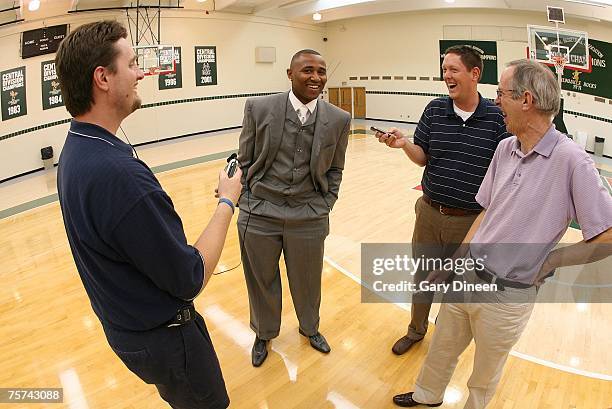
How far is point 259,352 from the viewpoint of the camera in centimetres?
299

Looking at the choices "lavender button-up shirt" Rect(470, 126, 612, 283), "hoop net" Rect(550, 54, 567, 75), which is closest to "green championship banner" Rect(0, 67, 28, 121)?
Answer: "lavender button-up shirt" Rect(470, 126, 612, 283)

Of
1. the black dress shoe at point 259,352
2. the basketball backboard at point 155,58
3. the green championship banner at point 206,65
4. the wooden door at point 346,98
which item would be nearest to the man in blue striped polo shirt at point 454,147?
the black dress shoe at point 259,352

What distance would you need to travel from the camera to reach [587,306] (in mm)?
3564

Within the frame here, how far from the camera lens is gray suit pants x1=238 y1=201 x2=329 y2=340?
9.12 feet

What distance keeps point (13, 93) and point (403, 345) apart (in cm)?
770

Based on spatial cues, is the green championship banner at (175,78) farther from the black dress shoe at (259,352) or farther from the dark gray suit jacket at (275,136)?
the black dress shoe at (259,352)

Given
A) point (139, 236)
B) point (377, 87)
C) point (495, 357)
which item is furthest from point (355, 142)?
point (139, 236)

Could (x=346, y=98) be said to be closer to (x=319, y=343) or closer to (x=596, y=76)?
(x=596, y=76)

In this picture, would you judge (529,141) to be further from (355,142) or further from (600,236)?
(355,142)

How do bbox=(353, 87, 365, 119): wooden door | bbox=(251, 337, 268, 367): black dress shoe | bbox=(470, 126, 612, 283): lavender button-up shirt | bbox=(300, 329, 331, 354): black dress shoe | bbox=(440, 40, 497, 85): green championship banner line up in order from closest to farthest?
bbox=(470, 126, 612, 283): lavender button-up shirt, bbox=(251, 337, 268, 367): black dress shoe, bbox=(300, 329, 331, 354): black dress shoe, bbox=(440, 40, 497, 85): green championship banner, bbox=(353, 87, 365, 119): wooden door

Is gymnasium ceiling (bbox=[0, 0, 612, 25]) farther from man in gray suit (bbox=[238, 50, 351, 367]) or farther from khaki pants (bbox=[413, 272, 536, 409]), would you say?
khaki pants (bbox=[413, 272, 536, 409])

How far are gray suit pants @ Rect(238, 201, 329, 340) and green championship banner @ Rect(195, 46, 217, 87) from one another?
379 inches

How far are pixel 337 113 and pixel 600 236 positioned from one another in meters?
1.49

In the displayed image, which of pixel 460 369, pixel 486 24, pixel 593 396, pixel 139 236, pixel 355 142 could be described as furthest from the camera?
pixel 486 24
